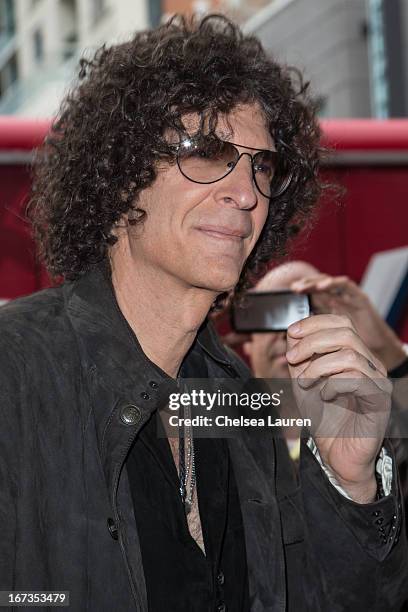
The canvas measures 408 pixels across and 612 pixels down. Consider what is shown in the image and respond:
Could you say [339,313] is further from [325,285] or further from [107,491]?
[107,491]

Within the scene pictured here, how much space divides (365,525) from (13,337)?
2.34ft

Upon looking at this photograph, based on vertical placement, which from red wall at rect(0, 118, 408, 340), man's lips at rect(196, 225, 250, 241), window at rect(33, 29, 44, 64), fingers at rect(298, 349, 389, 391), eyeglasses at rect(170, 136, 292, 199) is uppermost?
window at rect(33, 29, 44, 64)

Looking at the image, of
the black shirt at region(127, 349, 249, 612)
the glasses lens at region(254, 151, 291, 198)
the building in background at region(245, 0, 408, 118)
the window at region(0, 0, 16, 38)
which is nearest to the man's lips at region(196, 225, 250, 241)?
the glasses lens at region(254, 151, 291, 198)

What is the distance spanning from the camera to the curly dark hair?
1.82 m

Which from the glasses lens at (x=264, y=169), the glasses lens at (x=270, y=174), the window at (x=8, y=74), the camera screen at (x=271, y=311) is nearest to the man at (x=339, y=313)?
the camera screen at (x=271, y=311)

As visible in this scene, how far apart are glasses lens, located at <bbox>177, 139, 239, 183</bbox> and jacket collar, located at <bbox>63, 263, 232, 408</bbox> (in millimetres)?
266

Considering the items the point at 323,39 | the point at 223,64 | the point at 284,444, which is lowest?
the point at 284,444

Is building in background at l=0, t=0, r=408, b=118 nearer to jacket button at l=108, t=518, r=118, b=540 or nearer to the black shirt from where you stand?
the black shirt

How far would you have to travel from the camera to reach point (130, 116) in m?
1.85

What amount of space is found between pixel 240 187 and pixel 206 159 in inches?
3.3

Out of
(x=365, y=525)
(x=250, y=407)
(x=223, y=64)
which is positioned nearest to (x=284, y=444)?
(x=250, y=407)

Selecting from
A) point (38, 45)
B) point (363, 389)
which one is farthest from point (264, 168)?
point (38, 45)

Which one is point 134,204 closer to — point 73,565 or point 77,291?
point 77,291

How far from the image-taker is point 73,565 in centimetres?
141
